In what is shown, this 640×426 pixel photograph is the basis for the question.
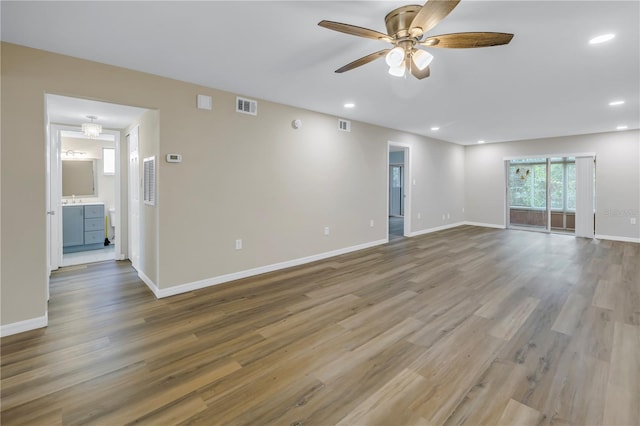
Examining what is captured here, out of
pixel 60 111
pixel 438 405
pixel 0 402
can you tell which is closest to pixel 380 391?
pixel 438 405

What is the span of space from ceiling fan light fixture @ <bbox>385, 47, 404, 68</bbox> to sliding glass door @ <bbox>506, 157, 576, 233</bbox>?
7.83 metres

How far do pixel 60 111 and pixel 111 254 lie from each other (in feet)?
8.90

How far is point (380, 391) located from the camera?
6.09ft

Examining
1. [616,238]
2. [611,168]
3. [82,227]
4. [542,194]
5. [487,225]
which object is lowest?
[616,238]

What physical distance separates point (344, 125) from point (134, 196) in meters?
3.76

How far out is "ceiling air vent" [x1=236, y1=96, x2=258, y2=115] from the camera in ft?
12.9

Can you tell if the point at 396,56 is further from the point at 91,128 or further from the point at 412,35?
the point at 91,128

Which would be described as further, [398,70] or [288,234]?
[288,234]

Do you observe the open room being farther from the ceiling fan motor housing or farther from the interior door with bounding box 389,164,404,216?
the interior door with bounding box 389,164,404,216

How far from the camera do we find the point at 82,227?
18.9 ft

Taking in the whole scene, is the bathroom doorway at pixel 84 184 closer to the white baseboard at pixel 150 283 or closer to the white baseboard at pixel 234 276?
the white baseboard at pixel 150 283

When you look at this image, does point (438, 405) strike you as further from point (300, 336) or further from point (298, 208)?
point (298, 208)

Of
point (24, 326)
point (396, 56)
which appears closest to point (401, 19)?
point (396, 56)

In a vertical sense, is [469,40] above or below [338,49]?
below
